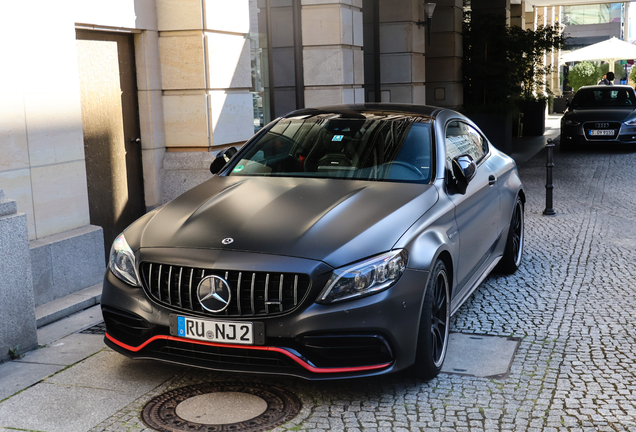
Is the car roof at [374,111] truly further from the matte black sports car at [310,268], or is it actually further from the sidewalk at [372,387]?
the sidewalk at [372,387]

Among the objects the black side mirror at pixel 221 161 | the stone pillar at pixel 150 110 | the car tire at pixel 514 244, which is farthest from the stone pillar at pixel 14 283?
the car tire at pixel 514 244

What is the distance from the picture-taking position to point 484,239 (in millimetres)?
5723

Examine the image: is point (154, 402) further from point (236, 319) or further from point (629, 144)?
point (629, 144)

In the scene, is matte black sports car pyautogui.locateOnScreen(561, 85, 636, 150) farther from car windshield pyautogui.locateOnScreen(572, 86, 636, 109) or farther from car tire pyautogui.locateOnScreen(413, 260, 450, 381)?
car tire pyautogui.locateOnScreen(413, 260, 450, 381)

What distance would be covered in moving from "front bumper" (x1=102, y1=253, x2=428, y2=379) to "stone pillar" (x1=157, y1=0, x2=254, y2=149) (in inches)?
198

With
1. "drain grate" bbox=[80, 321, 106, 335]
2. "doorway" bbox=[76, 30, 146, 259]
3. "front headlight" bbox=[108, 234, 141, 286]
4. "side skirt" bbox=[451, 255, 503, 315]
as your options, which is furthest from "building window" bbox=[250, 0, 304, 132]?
"front headlight" bbox=[108, 234, 141, 286]

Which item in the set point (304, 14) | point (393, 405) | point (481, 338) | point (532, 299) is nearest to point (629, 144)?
point (304, 14)

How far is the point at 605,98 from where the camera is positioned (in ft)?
65.1

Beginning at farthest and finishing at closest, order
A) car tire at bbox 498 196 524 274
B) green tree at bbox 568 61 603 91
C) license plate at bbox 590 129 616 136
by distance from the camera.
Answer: green tree at bbox 568 61 603 91 < license plate at bbox 590 129 616 136 < car tire at bbox 498 196 524 274

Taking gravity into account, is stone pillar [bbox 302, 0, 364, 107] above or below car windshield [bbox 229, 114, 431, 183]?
above

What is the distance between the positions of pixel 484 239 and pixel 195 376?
244 centimetres

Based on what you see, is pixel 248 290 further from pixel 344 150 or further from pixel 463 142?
pixel 463 142

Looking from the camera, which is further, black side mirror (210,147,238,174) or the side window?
black side mirror (210,147,238,174)

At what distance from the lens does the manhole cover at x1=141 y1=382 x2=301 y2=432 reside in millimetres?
3900
